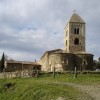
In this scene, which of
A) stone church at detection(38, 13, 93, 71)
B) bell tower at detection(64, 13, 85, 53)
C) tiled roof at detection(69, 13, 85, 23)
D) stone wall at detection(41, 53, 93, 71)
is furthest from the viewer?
tiled roof at detection(69, 13, 85, 23)

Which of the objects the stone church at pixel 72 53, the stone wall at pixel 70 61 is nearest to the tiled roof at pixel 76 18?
the stone church at pixel 72 53

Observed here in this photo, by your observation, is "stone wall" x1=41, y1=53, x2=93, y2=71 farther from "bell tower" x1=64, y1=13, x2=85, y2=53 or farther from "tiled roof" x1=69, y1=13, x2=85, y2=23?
"tiled roof" x1=69, y1=13, x2=85, y2=23

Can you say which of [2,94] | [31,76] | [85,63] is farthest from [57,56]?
[2,94]

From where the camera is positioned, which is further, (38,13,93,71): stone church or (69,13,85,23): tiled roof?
(69,13,85,23): tiled roof

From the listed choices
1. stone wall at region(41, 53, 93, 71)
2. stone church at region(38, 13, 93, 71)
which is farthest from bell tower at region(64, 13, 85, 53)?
stone wall at region(41, 53, 93, 71)

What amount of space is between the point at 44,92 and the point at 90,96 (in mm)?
3921

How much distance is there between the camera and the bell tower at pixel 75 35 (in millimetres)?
76188

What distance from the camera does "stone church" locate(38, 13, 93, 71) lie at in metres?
66.9

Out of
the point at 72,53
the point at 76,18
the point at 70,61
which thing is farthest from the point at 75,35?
the point at 70,61

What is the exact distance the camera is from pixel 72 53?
6862cm

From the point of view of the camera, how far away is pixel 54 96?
877 inches

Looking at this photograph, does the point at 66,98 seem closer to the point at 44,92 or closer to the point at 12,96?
the point at 44,92

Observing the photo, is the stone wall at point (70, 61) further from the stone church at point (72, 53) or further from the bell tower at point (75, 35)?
the bell tower at point (75, 35)

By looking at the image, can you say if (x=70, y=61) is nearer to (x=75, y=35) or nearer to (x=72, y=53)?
(x=72, y=53)
